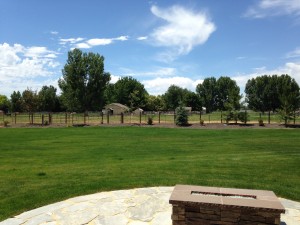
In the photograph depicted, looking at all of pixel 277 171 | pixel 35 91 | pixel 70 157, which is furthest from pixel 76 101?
pixel 277 171

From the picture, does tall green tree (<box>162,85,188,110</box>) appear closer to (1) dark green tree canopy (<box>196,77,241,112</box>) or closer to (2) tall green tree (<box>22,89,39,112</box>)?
(1) dark green tree canopy (<box>196,77,241,112</box>)

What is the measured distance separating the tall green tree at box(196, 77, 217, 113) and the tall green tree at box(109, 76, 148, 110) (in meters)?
23.4

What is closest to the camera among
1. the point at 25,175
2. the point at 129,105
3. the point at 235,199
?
the point at 235,199

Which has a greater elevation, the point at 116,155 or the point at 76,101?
the point at 76,101

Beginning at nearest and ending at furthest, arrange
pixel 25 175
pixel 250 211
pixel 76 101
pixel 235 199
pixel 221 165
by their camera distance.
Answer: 1. pixel 250 211
2. pixel 235 199
3. pixel 25 175
4. pixel 221 165
5. pixel 76 101

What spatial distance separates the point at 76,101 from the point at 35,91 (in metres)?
26.0

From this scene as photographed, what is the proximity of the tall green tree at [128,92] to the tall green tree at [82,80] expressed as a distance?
1952 cm

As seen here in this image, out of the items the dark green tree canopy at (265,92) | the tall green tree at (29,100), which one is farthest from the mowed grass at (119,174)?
the dark green tree canopy at (265,92)

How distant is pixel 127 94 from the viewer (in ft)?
302

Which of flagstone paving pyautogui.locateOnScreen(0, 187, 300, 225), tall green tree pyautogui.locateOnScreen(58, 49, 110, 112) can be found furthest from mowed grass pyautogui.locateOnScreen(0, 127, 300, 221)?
tall green tree pyautogui.locateOnScreen(58, 49, 110, 112)

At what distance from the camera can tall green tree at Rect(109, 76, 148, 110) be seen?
8689 cm

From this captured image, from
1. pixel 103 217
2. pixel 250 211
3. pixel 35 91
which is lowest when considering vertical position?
pixel 103 217

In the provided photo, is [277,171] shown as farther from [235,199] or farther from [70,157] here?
[70,157]

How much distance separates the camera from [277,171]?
8.88 m
